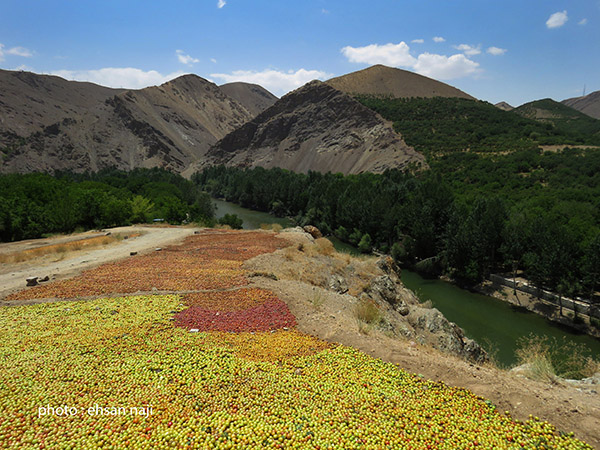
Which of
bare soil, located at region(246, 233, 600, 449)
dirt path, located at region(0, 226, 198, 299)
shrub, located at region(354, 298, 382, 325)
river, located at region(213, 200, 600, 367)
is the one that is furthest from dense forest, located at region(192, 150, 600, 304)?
dirt path, located at region(0, 226, 198, 299)

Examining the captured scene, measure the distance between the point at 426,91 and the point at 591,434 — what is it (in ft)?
611

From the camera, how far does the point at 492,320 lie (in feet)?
107

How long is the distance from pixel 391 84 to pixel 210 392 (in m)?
194

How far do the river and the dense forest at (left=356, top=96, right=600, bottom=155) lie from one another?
5873 centimetres

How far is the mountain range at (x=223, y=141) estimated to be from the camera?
407ft

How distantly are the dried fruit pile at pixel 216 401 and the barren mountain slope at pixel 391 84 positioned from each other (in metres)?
173

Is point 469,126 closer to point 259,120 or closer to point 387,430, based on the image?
point 259,120

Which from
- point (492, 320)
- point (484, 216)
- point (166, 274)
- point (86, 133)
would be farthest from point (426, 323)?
point (86, 133)

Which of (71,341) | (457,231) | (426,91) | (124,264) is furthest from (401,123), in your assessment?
Answer: (71,341)

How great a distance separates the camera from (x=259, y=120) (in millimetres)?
163250

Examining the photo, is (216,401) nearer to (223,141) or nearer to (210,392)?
(210,392)

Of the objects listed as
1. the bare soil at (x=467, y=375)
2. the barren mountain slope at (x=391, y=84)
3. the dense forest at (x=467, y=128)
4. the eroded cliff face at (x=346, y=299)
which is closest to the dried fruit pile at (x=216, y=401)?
the bare soil at (x=467, y=375)

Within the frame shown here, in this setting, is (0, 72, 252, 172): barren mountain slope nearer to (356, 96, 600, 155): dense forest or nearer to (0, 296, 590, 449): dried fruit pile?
(356, 96, 600, 155): dense forest

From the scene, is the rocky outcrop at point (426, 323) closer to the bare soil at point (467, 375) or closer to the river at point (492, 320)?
the bare soil at point (467, 375)
